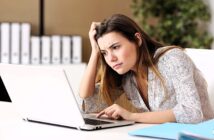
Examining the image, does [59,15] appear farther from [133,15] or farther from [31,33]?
[133,15]

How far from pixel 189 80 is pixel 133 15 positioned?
9.92 ft

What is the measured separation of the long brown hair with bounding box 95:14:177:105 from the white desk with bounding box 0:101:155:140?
1.18 ft

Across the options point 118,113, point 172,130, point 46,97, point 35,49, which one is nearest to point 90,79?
point 118,113

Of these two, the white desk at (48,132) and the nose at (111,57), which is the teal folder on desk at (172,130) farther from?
the nose at (111,57)

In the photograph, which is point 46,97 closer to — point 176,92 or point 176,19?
point 176,92

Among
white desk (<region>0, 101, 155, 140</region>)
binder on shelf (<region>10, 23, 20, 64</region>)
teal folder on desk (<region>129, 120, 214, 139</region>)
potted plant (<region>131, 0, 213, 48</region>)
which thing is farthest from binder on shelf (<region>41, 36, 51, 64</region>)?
teal folder on desk (<region>129, 120, 214, 139</region>)

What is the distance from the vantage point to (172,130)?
1.76m

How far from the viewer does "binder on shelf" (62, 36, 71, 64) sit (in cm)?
486

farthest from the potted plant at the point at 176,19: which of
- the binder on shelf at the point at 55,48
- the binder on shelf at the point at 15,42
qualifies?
the binder on shelf at the point at 15,42

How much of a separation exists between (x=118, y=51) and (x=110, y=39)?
0.06m

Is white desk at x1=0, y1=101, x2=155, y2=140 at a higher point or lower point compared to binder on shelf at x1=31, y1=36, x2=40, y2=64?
higher

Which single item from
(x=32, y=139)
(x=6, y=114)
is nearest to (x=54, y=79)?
(x=32, y=139)

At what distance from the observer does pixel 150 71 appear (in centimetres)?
223

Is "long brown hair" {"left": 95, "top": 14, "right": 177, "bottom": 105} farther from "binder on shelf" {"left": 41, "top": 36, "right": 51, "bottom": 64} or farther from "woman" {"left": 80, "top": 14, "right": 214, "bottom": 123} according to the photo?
"binder on shelf" {"left": 41, "top": 36, "right": 51, "bottom": 64}
